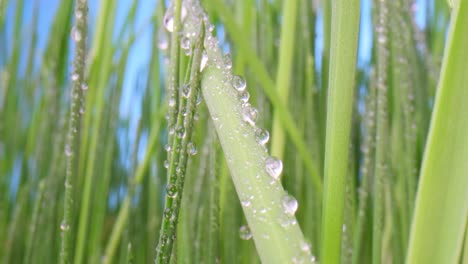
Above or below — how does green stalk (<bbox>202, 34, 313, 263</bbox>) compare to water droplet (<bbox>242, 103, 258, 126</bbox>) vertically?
below

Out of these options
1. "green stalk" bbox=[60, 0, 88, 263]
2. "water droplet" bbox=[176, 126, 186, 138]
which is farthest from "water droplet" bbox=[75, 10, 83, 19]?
"water droplet" bbox=[176, 126, 186, 138]

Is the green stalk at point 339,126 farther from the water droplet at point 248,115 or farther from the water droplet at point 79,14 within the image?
the water droplet at point 79,14

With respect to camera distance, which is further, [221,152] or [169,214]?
[221,152]

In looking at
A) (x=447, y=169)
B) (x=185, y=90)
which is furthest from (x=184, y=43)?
(x=447, y=169)

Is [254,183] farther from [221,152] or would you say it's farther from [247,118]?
[221,152]

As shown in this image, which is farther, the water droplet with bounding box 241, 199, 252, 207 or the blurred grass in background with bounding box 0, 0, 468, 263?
the blurred grass in background with bounding box 0, 0, 468, 263

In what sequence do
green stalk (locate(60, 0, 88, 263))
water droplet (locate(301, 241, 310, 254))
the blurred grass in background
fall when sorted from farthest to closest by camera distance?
1. the blurred grass in background
2. green stalk (locate(60, 0, 88, 263))
3. water droplet (locate(301, 241, 310, 254))

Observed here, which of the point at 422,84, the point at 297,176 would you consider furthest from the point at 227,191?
the point at 422,84

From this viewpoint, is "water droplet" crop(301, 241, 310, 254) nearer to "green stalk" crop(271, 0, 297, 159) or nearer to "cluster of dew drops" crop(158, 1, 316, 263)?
"cluster of dew drops" crop(158, 1, 316, 263)
